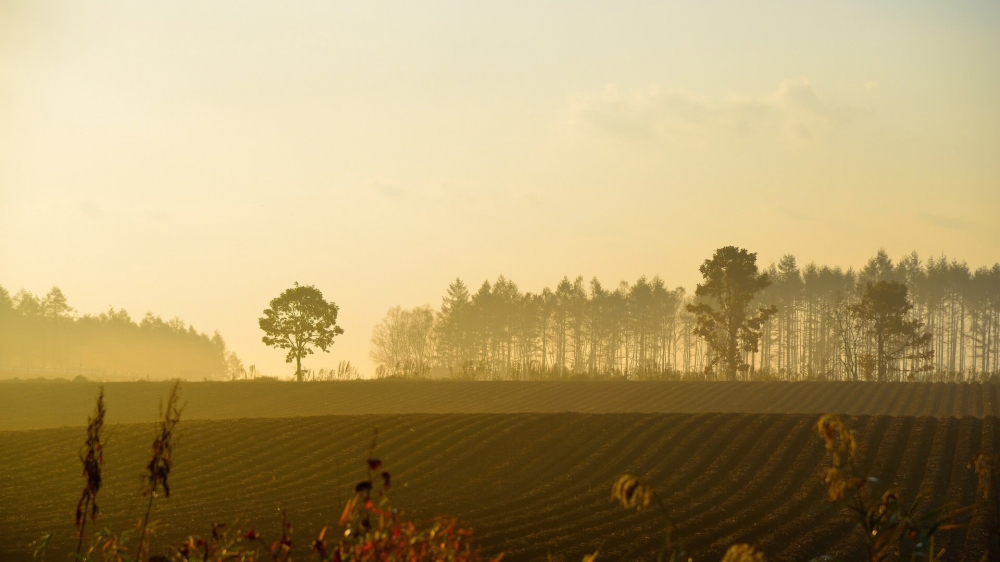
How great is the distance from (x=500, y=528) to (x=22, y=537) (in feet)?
22.3

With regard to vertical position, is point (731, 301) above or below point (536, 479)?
above

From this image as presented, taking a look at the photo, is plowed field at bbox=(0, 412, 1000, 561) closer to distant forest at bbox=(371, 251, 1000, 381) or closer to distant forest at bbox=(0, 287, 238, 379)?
distant forest at bbox=(371, 251, 1000, 381)

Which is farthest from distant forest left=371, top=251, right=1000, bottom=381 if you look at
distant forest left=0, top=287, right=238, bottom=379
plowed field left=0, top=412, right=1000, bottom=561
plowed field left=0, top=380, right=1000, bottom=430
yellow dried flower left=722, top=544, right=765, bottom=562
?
yellow dried flower left=722, top=544, right=765, bottom=562

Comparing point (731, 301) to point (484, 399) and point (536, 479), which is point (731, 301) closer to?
point (484, 399)

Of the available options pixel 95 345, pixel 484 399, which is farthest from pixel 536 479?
pixel 95 345

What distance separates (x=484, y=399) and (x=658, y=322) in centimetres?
4793

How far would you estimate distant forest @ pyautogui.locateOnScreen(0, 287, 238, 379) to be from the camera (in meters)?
103

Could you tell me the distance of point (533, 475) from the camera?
19422 mm

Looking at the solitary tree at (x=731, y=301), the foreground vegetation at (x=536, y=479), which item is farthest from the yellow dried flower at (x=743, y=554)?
the solitary tree at (x=731, y=301)

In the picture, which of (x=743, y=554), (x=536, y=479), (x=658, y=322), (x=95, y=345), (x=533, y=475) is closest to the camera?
(x=743, y=554)

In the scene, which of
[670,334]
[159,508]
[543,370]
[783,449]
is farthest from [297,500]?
[670,334]

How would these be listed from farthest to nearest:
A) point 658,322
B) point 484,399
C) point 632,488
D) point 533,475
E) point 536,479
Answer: point 658,322, point 484,399, point 533,475, point 536,479, point 632,488

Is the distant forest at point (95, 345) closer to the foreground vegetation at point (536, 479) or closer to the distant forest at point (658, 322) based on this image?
the distant forest at point (658, 322)

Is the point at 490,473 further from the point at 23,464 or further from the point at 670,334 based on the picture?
the point at 670,334
